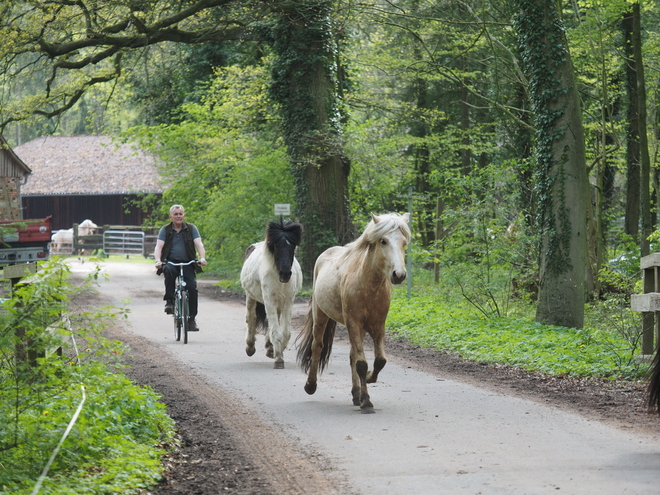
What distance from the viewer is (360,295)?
8.62 meters

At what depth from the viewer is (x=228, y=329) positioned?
663 inches

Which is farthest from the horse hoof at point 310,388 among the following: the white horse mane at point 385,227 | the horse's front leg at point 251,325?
the horse's front leg at point 251,325

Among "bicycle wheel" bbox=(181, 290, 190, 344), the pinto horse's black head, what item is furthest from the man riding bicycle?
the pinto horse's black head

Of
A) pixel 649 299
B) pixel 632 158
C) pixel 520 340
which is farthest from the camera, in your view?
pixel 632 158

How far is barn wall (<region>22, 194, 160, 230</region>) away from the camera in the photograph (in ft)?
190

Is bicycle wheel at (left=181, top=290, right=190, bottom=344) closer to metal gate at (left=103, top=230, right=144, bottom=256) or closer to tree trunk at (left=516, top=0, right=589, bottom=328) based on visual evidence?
tree trunk at (left=516, top=0, right=589, bottom=328)

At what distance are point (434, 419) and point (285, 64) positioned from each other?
686 inches

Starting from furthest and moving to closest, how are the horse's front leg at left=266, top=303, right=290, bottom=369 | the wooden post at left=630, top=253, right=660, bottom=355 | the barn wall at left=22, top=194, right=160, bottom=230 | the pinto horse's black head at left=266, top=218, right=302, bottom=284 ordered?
the barn wall at left=22, top=194, right=160, bottom=230 → the pinto horse's black head at left=266, top=218, right=302, bottom=284 → the horse's front leg at left=266, top=303, right=290, bottom=369 → the wooden post at left=630, top=253, right=660, bottom=355

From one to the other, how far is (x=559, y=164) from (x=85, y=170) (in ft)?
162

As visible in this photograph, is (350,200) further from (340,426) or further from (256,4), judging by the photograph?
(340,426)

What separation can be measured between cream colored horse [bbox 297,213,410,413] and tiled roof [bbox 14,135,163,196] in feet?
149

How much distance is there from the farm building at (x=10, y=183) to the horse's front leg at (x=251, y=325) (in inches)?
1485

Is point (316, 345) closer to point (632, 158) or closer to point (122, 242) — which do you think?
point (632, 158)

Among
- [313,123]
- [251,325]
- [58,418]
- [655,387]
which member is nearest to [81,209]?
[313,123]
